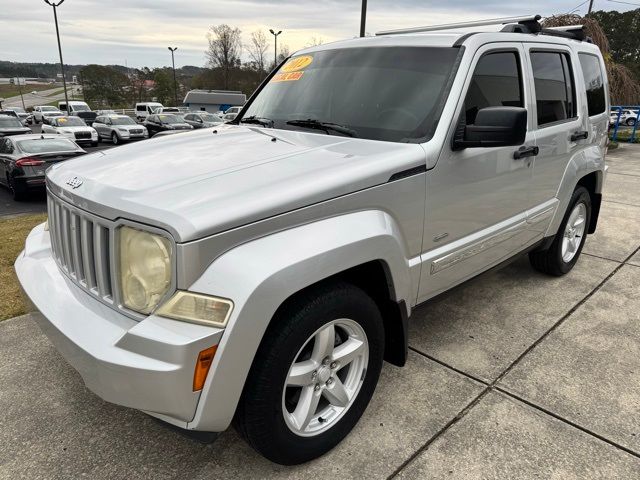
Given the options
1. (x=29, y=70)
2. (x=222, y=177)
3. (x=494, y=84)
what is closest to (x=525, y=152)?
(x=494, y=84)

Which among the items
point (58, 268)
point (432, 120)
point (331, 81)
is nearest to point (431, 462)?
point (432, 120)

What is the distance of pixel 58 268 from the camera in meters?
2.48

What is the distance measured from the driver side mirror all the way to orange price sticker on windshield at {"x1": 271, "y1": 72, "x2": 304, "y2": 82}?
1389mm

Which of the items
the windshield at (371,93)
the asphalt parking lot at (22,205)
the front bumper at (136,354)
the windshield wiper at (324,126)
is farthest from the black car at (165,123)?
the front bumper at (136,354)

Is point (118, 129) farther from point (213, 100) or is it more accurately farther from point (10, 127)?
point (213, 100)

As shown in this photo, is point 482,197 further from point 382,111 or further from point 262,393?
point 262,393

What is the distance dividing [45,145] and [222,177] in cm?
1137

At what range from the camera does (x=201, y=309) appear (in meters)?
1.76

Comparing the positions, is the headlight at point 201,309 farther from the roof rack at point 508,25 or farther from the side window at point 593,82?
the side window at point 593,82

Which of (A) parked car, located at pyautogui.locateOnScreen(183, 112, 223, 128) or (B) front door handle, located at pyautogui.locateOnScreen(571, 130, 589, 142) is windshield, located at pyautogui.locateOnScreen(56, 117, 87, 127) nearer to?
(A) parked car, located at pyautogui.locateOnScreen(183, 112, 223, 128)

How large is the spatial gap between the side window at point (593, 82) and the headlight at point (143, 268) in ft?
12.7

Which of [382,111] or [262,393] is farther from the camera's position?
[382,111]

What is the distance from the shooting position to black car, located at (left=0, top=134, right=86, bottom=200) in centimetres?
1062

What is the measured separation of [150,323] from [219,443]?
3.21ft
